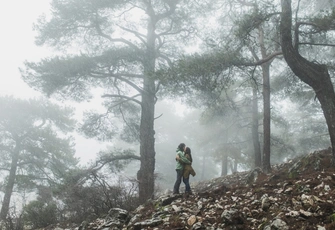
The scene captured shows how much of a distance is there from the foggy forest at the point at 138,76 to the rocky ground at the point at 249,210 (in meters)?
1.52

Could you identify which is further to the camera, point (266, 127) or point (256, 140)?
point (256, 140)

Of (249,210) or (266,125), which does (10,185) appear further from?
(249,210)

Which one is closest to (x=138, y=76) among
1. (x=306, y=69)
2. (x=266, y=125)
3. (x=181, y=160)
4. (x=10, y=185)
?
(x=181, y=160)

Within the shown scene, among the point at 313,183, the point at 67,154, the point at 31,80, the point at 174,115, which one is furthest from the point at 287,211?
the point at 174,115

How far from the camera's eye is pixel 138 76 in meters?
11.6

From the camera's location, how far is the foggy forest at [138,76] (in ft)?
25.3

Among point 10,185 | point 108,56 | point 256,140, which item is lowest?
point 10,185

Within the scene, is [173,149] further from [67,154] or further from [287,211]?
[287,211]

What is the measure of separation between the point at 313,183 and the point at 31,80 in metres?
10.6

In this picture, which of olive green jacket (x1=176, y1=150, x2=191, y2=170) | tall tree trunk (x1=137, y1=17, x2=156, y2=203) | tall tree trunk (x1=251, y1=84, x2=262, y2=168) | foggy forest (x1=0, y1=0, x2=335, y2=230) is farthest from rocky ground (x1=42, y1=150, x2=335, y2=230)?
tall tree trunk (x1=251, y1=84, x2=262, y2=168)

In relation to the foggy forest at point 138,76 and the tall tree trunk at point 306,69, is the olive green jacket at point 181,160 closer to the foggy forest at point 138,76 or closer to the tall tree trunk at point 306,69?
the foggy forest at point 138,76

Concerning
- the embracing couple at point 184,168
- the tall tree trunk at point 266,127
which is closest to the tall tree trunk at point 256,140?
the tall tree trunk at point 266,127

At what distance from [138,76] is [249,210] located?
7.96 metres

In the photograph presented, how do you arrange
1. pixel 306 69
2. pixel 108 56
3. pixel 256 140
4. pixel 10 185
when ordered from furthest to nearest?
pixel 10 185 → pixel 256 140 → pixel 108 56 → pixel 306 69
